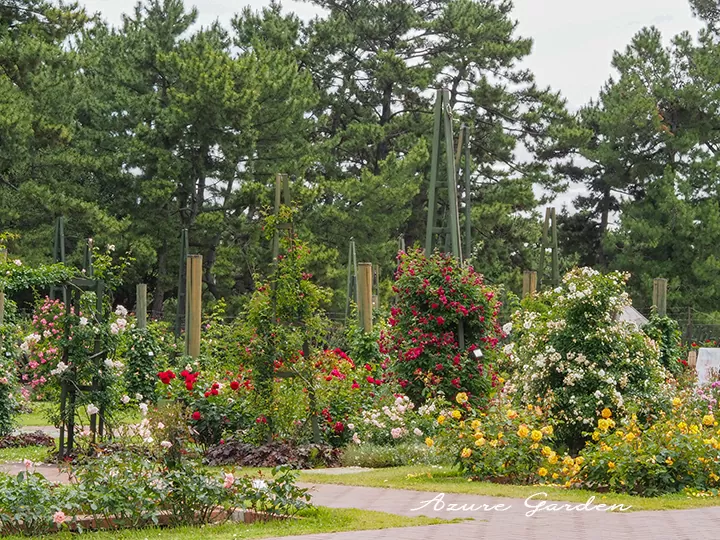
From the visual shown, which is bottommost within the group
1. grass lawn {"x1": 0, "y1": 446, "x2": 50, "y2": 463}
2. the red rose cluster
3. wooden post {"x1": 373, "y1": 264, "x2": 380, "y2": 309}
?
grass lawn {"x1": 0, "y1": 446, "x2": 50, "y2": 463}

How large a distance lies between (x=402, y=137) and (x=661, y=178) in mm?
9190

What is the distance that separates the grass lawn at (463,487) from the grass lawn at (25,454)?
3.58 metres

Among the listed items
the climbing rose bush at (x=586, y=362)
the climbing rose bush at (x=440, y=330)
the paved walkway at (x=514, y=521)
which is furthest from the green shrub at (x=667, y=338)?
the paved walkway at (x=514, y=521)

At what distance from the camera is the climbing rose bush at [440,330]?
13.1 m

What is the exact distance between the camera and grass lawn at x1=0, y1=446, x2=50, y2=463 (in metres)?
12.2

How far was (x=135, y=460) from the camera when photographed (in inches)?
315

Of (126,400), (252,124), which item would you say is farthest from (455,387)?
(252,124)

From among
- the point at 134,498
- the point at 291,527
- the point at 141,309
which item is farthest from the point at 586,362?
the point at 141,309

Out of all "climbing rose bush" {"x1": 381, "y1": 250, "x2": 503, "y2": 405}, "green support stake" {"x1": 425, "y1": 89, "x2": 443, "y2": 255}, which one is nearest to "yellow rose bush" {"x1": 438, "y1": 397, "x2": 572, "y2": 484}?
"climbing rose bush" {"x1": 381, "y1": 250, "x2": 503, "y2": 405}

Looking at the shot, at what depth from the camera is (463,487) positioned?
928cm

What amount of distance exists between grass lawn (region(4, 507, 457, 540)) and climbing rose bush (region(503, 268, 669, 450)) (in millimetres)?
3770

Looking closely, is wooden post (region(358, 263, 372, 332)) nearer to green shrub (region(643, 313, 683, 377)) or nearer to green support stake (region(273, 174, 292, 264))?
green support stake (region(273, 174, 292, 264))

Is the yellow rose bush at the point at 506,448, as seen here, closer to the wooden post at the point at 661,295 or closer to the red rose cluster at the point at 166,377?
the red rose cluster at the point at 166,377

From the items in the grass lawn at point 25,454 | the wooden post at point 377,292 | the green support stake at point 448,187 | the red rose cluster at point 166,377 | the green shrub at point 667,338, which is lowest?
the grass lawn at point 25,454
